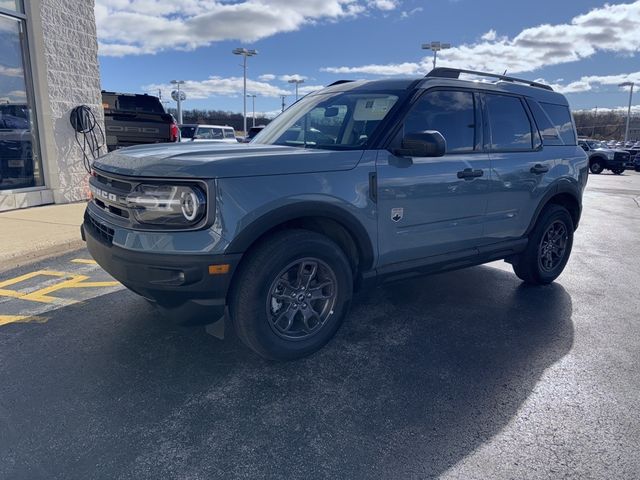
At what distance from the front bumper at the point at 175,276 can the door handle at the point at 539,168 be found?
10.3ft

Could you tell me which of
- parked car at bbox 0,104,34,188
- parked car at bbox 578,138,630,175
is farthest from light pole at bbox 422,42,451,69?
parked car at bbox 0,104,34,188

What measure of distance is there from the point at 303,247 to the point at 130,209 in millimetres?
1077

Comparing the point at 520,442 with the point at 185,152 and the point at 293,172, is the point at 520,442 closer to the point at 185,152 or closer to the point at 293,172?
the point at 293,172

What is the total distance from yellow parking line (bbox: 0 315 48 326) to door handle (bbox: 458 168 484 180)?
11.8 ft

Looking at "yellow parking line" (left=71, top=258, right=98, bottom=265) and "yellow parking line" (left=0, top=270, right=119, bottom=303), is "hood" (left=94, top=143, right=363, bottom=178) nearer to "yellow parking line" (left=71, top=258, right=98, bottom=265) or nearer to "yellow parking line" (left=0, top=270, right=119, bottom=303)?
"yellow parking line" (left=0, top=270, right=119, bottom=303)

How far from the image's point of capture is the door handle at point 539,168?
4.46m

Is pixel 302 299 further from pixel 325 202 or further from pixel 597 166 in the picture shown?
pixel 597 166

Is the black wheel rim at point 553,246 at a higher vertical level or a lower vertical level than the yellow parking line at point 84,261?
higher

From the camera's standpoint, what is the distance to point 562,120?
16.4ft

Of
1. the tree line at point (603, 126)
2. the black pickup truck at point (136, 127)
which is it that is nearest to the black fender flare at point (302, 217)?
the black pickup truck at point (136, 127)

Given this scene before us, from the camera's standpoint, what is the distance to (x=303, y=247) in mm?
2988

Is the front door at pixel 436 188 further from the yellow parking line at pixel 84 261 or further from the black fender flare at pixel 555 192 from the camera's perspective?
the yellow parking line at pixel 84 261

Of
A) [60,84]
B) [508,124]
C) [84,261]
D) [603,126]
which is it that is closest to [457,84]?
→ [508,124]

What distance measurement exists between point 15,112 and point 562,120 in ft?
27.9
